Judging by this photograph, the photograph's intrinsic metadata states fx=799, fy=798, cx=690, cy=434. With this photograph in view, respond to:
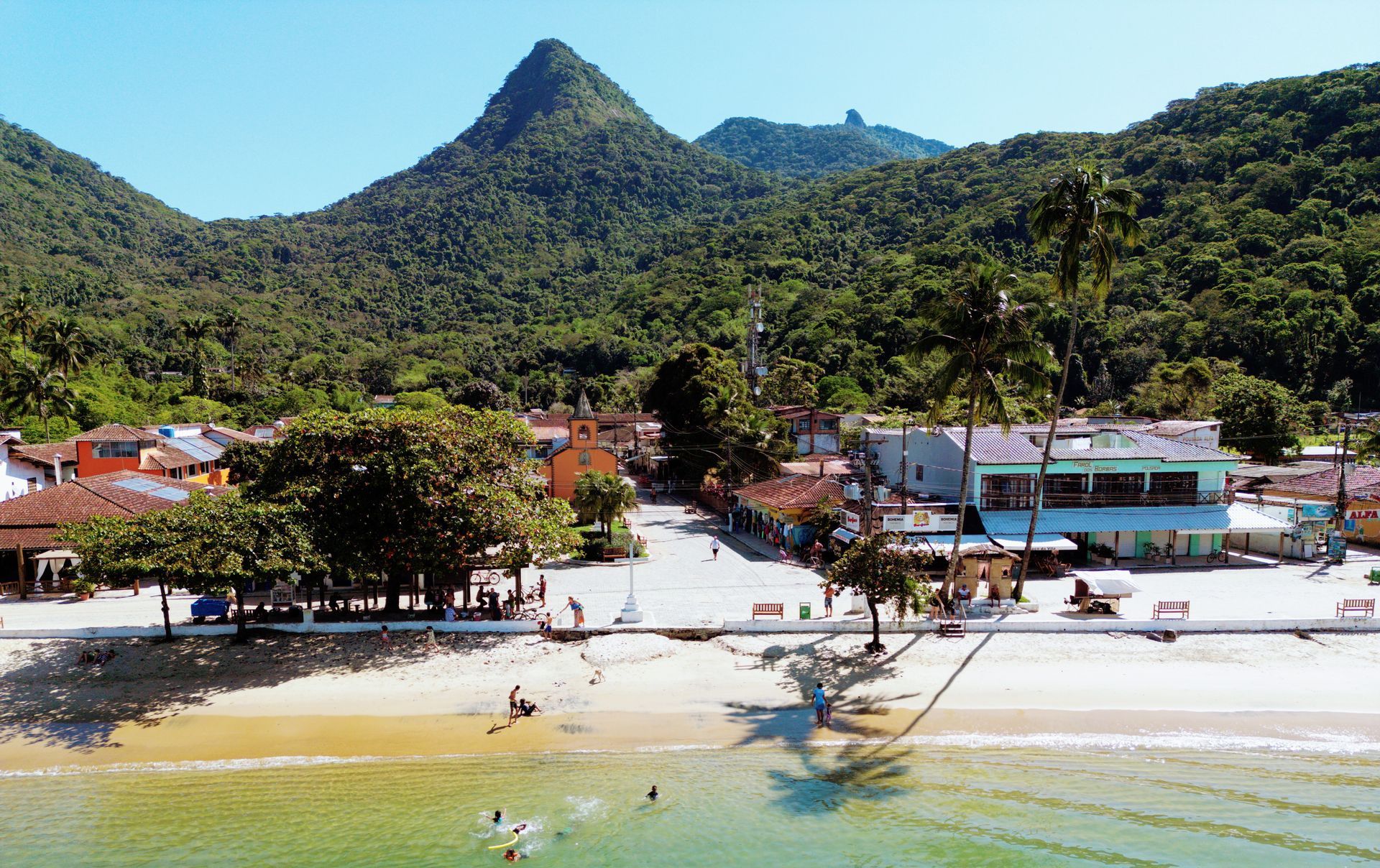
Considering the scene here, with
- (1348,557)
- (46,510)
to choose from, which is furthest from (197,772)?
(1348,557)

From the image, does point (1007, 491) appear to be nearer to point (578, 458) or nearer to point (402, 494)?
point (402, 494)

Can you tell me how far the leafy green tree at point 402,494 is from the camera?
23.5 metres

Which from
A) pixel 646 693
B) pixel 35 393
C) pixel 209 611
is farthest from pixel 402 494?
pixel 35 393

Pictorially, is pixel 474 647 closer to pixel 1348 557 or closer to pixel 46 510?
pixel 46 510

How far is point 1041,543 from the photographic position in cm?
3128

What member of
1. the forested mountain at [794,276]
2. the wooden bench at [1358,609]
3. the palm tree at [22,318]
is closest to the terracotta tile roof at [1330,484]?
the wooden bench at [1358,609]

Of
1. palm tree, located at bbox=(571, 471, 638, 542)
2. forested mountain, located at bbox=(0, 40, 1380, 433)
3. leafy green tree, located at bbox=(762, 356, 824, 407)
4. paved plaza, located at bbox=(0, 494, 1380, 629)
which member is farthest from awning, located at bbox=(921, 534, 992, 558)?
forested mountain, located at bbox=(0, 40, 1380, 433)

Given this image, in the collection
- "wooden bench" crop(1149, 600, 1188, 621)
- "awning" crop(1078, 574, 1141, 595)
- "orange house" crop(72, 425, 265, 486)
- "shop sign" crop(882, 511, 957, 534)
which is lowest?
"wooden bench" crop(1149, 600, 1188, 621)

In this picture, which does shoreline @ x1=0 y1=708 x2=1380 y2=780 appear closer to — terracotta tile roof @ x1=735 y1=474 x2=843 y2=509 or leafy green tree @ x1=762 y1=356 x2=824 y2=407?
terracotta tile roof @ x1=735 y1=474 x2=843 y2=509

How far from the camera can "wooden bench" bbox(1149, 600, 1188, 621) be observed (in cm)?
2538

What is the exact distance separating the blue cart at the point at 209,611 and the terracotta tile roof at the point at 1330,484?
153ft

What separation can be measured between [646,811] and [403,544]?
1115 cm

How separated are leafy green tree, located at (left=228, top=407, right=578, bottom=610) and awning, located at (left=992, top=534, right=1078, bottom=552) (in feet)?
56.4

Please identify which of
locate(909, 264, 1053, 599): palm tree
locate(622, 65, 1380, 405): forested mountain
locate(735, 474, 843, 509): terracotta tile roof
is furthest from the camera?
locate(622, 65, 1380, 405): forested mountain
